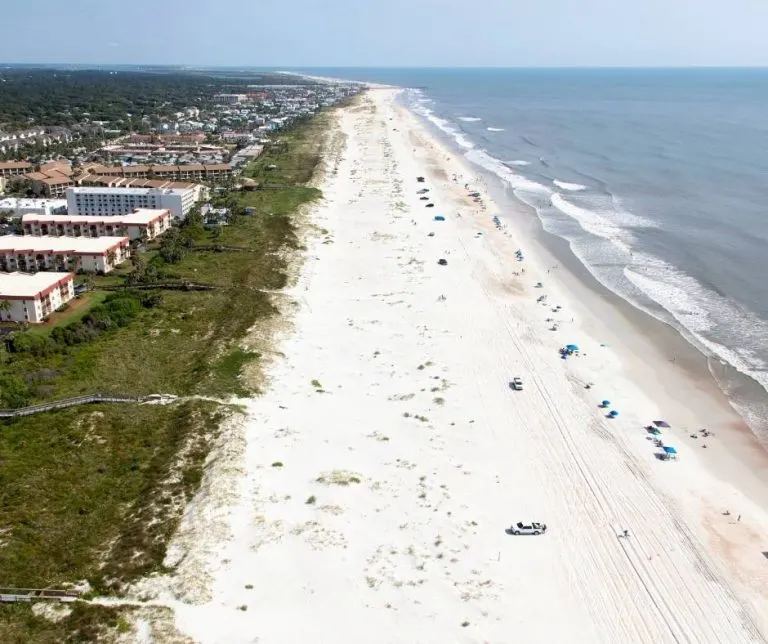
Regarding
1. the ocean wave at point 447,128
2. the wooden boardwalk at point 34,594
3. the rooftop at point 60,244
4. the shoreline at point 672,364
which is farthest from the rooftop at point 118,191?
the ocean wave at point 447,128

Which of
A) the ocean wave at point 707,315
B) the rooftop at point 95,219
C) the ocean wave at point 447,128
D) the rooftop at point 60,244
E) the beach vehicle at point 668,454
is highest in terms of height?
the ocean wave at point 447,128

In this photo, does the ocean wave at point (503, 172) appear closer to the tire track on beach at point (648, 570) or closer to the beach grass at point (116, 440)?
the beach grass at point (116, 440)

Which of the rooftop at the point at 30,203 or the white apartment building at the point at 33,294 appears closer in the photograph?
the white apartment building at the point at 33,294

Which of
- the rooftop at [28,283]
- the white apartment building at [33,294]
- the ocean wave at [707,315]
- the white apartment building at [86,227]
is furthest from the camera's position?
the white apartment building at [86,227]

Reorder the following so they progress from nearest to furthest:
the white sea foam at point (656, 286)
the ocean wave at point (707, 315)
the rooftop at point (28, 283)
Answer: the ocean wave at point (707, 315)
the white sea foam at point (656, 286)
the rooftop at point (28, 283)

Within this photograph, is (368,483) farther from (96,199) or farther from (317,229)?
(96,199)

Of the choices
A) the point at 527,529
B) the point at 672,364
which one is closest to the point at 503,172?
the point at 672,364

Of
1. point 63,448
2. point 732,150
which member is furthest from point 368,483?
point 732,150
